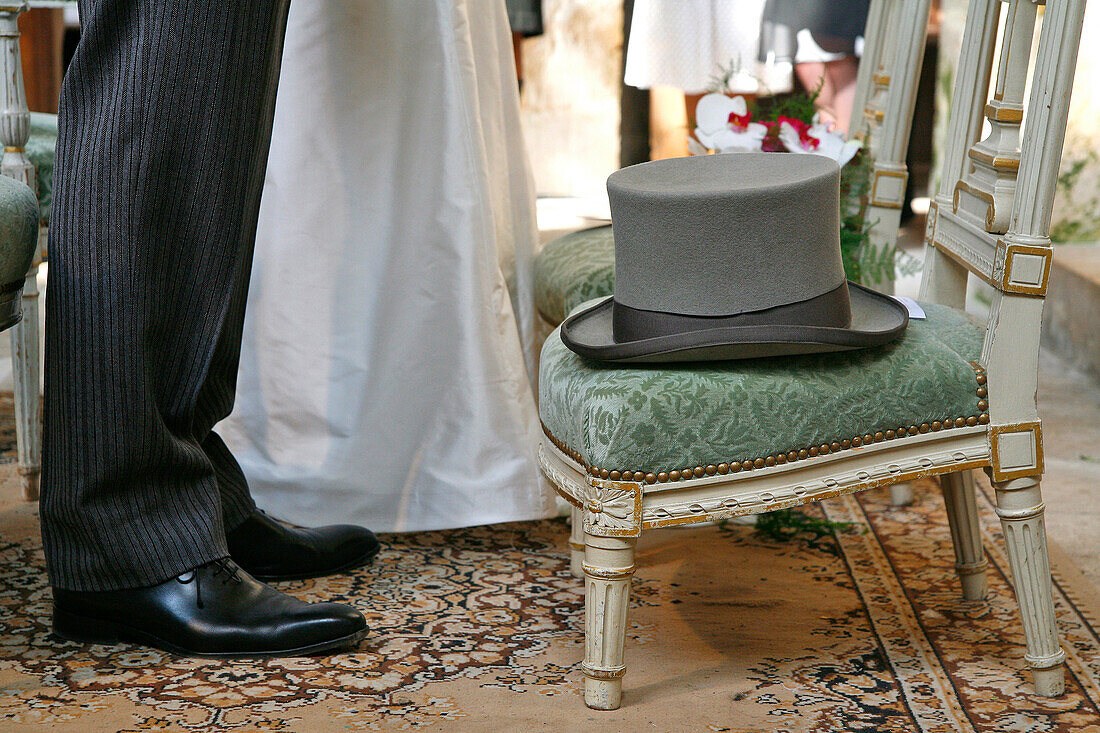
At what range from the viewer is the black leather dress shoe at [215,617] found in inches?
44.7

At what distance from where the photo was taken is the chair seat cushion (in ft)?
3.22

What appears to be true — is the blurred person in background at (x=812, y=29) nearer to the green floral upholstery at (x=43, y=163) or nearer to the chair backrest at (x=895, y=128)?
the chair backrest at (x=895, y=128)

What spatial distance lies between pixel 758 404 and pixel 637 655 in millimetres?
348

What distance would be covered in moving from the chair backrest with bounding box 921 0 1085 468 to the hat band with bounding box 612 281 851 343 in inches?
6.2

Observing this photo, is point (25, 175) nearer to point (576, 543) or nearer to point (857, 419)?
point (576, 543)

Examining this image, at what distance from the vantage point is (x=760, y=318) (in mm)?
1018

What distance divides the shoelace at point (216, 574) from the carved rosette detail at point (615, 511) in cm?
41

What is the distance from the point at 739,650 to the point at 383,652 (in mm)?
388

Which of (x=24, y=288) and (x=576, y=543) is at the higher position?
(x=24, y=288)

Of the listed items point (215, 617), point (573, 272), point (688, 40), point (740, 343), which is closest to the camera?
point (740, 343)

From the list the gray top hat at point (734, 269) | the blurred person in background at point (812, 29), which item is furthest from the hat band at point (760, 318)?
the blurred person in background at point (812, 29)

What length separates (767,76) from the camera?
10.4 feet

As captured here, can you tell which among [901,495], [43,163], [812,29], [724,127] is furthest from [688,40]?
[43,163]

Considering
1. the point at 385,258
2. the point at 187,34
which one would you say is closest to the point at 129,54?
the point at 187,34
